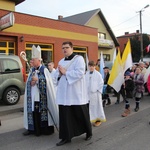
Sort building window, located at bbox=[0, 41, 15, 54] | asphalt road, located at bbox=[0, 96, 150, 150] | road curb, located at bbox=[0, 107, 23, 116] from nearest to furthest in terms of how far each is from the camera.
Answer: asphalt road, located at bbox=[0, 96, 150, 150], road curb, located at bbox=[0, 107, 23, 116], building window, located at bbox=[0, 41, 15, 54]

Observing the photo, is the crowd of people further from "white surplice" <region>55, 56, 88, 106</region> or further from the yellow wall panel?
the yellow wall panel

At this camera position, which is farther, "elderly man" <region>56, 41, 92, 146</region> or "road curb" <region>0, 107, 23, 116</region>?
"road curb" <region>0, 107, 23, 116</region>

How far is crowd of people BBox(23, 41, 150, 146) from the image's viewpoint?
16.2 feet

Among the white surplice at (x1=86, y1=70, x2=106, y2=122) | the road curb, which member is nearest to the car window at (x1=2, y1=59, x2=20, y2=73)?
the road curb

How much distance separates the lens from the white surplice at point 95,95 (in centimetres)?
654

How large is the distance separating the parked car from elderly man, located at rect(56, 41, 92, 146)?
5154 mm

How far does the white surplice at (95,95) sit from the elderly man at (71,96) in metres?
1.45

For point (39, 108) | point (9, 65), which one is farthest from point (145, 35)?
point (39, 108)

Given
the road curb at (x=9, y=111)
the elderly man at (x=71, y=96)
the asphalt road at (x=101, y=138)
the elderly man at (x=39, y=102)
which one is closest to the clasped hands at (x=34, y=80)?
the elderly man at (x=39, y=102)

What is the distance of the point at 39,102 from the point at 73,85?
1087 mm

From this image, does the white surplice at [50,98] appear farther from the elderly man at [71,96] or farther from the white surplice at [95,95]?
the white surplice at [95,95]

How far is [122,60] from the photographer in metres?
7.78

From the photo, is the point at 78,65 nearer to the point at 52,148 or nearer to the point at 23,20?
the point at 52,148

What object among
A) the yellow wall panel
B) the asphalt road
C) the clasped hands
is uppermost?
the yellow wall panel
